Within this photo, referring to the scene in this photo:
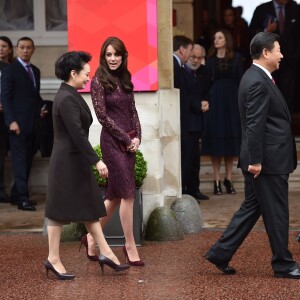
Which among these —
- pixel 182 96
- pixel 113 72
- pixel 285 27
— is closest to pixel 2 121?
pixel 182 96

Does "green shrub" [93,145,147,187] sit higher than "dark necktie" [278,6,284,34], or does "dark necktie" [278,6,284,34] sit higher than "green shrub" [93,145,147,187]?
"dark necktie" [278,6,284,34]

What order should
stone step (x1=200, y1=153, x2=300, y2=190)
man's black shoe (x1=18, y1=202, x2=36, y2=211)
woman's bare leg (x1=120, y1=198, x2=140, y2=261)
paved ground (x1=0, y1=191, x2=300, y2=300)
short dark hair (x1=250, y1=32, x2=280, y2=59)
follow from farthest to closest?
stone step (x1=200, y1=153, x2=300, y2=190) → man's black shoe (x1=18, y1=202, x2=36, y2=211) → woman's bare leg (x1=120, y1=198, x2=140, y2=261) → short dark hair (x1=250, y1=32, x2=280, y2=59) → paved ground (x1=0, y1=191, x2=300, y2=300)

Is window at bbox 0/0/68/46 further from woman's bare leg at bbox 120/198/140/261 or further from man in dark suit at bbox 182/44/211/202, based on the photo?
woman's bare leg at bbox 120/198/140/261

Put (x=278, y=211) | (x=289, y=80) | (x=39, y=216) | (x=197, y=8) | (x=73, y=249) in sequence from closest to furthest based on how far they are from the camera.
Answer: (x=278, y=211) → (x=73, y=249) → (x=39, y=216) → (x=289, y=80) → (x=197, y=8)

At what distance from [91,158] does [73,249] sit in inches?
78.1

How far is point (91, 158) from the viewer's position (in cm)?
906

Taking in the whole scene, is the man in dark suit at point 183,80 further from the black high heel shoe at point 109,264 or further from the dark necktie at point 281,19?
the black high heel shoe at point 109,264

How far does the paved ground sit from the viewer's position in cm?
864

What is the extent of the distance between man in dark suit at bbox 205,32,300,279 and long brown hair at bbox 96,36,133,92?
4.01ft

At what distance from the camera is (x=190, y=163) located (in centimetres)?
1359

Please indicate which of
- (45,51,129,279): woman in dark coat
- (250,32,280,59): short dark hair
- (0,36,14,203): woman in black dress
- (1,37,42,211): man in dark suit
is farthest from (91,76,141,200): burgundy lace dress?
(0,36,14,203): woman in black dress

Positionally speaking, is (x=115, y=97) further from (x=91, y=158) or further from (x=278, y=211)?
(x=278, y=211)

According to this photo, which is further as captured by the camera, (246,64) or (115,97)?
(246,64)

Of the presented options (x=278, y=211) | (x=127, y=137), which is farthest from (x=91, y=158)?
(x=278, y=211)
